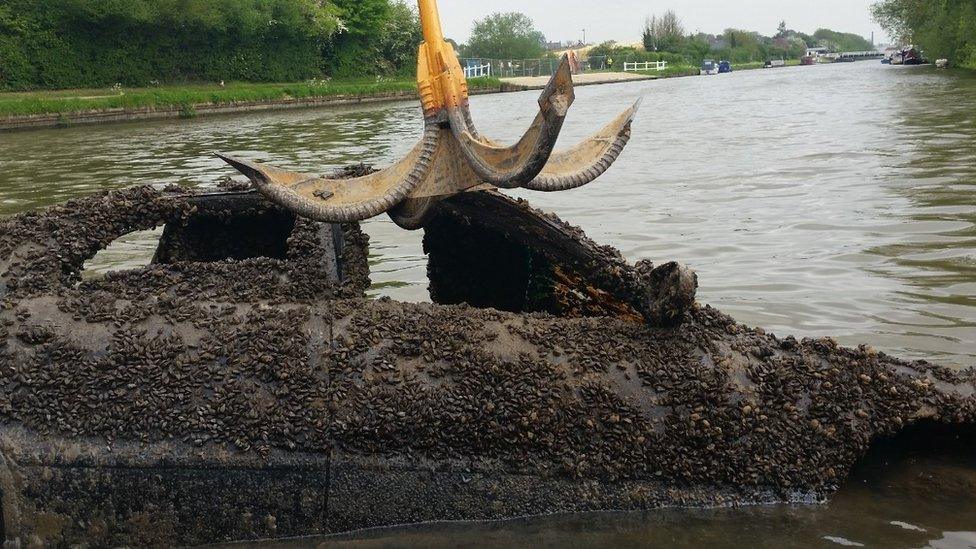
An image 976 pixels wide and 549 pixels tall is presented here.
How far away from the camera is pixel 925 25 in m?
57.7

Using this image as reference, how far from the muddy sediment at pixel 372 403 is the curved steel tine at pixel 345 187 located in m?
0.28

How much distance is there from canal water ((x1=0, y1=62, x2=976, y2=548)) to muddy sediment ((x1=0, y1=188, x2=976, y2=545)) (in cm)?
19

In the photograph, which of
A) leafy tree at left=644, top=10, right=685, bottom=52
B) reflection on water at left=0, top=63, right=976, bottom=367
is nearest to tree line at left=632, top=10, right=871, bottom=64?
leafy tree at left=644, top=10, right=685, bottom=52

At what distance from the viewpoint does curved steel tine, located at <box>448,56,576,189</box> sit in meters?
3.09

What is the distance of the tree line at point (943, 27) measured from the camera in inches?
1807

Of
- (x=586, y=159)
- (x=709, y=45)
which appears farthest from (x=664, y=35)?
(x=586, y=159)

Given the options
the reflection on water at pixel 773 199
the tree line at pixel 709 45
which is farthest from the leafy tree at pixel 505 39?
the reflection on water at pixel 773 199

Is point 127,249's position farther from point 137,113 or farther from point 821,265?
point 137,113

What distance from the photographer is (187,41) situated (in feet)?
164

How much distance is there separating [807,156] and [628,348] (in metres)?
11.9

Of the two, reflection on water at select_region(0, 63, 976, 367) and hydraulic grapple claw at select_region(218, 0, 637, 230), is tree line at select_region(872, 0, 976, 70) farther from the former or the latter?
hydraulic grapple claw at select_region(218, 0, 637, 230)

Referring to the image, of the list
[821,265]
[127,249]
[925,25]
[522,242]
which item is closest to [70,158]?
[127,249]

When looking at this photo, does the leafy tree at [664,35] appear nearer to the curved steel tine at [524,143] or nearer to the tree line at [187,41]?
the tree line at [187,41]

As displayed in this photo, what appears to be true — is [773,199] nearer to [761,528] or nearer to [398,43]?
[761,528]
